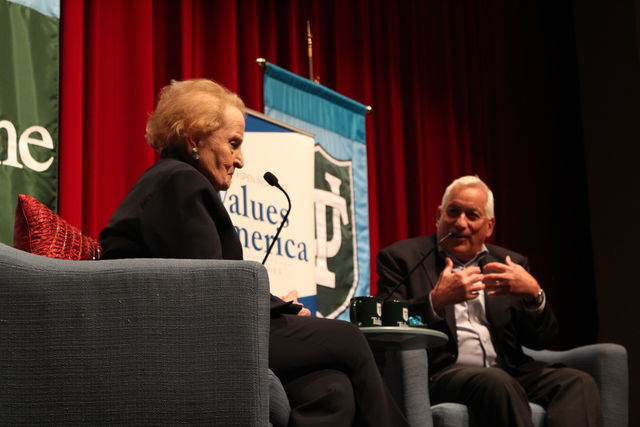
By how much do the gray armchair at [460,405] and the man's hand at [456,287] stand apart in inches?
10.3

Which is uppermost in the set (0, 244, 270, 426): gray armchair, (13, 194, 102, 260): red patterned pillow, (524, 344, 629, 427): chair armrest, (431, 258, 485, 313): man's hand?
(13, 194, 102, 260): red patterned pillow

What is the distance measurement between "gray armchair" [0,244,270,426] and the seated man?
1376mm

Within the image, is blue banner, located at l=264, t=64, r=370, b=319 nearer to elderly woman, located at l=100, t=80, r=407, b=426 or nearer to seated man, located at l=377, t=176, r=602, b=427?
seated man, located at l=377, t=176, r=602, b=427

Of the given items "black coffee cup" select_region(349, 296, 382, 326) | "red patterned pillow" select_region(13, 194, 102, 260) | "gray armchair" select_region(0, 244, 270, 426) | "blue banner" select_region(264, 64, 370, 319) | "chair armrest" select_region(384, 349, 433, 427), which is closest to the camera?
"gray armchair" select_region(0, 244, 270, 426)

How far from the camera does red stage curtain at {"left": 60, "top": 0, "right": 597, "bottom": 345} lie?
3455 mm

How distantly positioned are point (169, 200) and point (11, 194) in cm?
111

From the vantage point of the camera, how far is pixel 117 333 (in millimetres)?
1548

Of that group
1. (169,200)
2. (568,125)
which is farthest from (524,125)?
(169,200)

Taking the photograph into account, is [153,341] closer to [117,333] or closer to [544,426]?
[117,333]

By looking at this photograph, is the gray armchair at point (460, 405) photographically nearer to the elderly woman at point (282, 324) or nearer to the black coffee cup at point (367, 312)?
the black coffee cup at point (367, 312)

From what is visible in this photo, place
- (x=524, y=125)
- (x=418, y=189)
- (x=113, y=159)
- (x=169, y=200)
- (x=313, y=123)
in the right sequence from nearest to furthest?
(x=169, y=200)
(x=113, y=159)
(x=313, y=123)
(x=418, y=189)
(x=524, y=125)

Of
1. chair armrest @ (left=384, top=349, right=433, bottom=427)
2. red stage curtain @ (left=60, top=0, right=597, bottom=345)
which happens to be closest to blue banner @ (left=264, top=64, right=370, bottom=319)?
red stage curtain @ (left=60, top=0, right=597, bottom=345)

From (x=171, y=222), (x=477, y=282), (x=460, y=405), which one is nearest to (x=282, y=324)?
(x=171, y=222)

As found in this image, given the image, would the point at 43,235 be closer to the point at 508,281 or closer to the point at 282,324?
the point at 282,324
